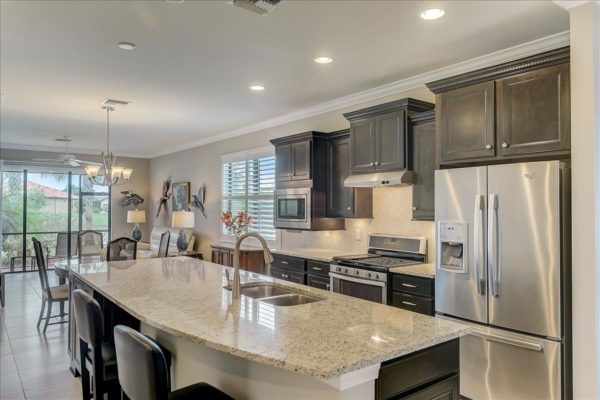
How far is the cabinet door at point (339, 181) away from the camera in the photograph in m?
4.74

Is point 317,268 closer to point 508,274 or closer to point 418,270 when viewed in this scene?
point 418,270

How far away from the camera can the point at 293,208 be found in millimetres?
5219

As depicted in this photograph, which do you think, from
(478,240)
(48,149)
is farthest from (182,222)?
(478,240)

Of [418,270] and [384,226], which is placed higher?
[384,226]

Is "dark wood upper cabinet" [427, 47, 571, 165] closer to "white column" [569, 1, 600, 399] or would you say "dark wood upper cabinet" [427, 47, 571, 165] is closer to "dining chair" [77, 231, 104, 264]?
"white column" [569, 1, 600, 399]

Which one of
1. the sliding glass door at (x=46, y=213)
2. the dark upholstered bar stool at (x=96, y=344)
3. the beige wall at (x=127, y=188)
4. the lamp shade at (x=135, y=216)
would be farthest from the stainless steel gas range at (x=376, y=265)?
the beige wall at (x=127, y=188)

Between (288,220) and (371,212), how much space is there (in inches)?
44.1

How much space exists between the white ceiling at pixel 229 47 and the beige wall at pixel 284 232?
1.19ft

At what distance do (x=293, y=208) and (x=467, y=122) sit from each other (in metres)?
2.46

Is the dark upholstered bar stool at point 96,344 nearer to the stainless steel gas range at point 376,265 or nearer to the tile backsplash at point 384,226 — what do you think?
the stainless steel gas range at point 376,265

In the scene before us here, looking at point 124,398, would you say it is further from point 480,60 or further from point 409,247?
point 480,60

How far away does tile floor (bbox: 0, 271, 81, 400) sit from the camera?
3396mm

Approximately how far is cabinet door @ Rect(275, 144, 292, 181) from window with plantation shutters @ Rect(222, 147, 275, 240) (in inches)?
33.1

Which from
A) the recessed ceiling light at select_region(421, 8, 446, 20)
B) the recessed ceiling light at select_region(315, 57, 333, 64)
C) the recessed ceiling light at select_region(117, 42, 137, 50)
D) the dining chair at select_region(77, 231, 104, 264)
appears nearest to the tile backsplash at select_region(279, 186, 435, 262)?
the recessed ceiling light at select_region(315, 57, 333, 64)
